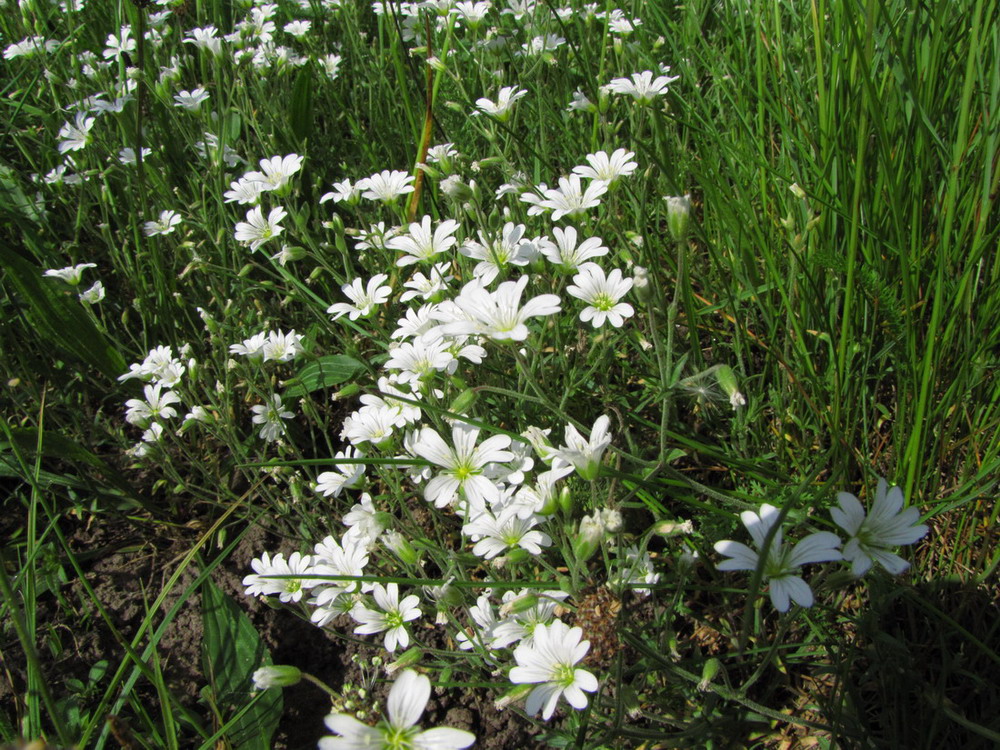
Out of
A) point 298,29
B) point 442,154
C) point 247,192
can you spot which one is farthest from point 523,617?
point 298,29

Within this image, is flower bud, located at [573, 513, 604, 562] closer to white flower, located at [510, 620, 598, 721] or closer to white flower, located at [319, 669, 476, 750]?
white flower, located at [510, 620, 598, 721]

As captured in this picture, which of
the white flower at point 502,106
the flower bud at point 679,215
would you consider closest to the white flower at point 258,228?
the white flower at point 502,106

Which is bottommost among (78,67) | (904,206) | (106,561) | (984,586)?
(106,561)

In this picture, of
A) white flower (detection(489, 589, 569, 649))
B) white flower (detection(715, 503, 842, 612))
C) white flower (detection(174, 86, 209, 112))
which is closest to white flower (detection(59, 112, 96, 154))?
white flower (detection(174, 86, 209, 112))

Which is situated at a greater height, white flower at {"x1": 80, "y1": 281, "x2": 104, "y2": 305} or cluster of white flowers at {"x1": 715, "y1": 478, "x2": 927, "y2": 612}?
cluster of white flowers at {"x1": 715, "y1": 478, "x2": 927, "y2": 612}

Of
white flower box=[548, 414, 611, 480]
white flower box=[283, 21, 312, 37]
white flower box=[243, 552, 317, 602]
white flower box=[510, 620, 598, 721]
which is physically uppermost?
white flower box=[283, 21, 312, 37]

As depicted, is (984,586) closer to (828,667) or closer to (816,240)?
(828,667)

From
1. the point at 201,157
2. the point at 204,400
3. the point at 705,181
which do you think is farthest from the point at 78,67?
the point at 705,181
